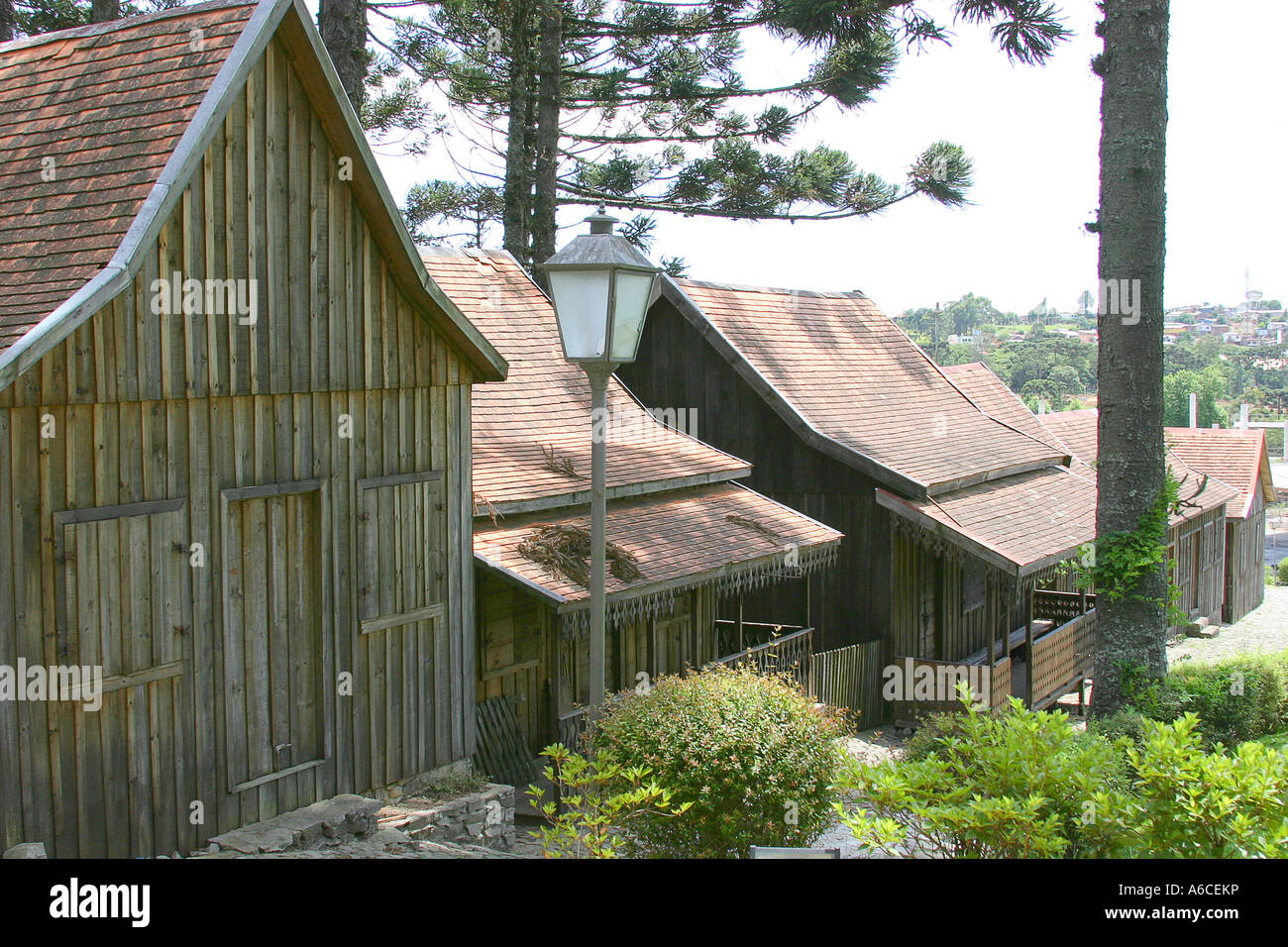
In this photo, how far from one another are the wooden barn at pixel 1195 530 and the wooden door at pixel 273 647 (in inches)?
802

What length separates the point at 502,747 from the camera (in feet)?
35.5

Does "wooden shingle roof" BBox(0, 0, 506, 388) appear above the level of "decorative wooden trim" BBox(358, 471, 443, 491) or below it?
above

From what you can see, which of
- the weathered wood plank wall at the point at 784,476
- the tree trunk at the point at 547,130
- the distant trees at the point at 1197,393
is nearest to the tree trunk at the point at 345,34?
the weathered wood plank wall at the point at 784,476

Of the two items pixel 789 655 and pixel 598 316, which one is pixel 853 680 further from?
pixel 598 316

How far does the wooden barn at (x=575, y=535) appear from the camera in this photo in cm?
1077

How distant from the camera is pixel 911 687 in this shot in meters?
16.2

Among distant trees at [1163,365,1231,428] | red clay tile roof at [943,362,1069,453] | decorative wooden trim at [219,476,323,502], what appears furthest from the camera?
distant trees at [1163,365,1231,428]

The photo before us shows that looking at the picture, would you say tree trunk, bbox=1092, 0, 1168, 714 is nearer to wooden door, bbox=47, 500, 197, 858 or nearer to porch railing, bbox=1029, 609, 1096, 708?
porch railing, bbox=1029, 609, 1096, 708

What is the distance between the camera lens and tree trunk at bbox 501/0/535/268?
22906mm

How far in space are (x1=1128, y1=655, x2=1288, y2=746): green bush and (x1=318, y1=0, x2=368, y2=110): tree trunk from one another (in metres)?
10.1

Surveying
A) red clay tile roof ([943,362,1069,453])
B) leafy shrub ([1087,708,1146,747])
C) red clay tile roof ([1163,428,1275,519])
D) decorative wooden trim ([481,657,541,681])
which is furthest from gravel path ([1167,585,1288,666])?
decorative wooden trim ([481,657,541,681])

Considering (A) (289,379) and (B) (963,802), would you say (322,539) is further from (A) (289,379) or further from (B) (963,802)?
(B) (963,802)

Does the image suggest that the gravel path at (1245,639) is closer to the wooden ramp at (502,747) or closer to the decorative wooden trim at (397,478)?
the wooden ramp at (502,747)

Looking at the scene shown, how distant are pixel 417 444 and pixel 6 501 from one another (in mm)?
3613
